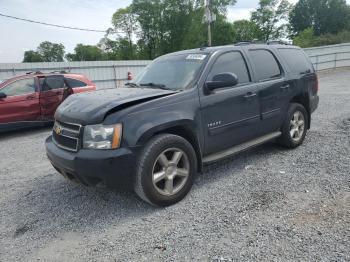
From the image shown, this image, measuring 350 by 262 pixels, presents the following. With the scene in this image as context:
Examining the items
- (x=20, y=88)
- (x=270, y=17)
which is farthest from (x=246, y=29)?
(x=20, y=88)

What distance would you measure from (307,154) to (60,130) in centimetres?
385

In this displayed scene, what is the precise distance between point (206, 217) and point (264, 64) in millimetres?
2814

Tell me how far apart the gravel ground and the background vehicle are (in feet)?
11.0

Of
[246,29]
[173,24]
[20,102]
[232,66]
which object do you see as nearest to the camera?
[232,66]

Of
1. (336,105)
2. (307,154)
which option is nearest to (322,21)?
(336,105)

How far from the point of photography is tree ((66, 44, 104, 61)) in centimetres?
7288

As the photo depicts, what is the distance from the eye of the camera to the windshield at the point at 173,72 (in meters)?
4.05

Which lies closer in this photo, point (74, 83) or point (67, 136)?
point (67, 136)

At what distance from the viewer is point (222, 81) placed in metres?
3.85

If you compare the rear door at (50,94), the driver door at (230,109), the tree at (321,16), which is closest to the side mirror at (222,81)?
the driver door at (230,109)

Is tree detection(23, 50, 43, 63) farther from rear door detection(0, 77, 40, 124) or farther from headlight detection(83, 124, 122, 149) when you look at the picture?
headlight detection(83, 124, 122, 149)

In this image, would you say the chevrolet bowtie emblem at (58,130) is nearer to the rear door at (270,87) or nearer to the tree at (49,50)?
the rear door at (270,87)

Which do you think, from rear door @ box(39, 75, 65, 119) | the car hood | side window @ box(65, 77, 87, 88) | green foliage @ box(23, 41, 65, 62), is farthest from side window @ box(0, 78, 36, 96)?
green foliage @ box(23, 41, 65, 62)

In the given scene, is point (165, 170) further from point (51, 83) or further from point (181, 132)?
point (51, 83)
